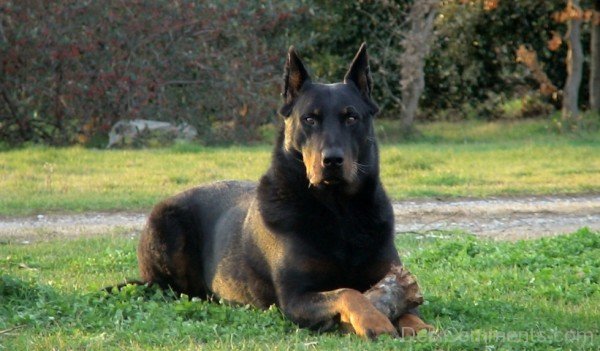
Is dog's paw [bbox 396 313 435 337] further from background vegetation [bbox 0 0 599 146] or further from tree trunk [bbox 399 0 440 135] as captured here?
tree trunk [bbox 399 0 440 135]

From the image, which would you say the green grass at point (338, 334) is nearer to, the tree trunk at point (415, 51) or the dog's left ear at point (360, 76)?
→ the dog's left ear at point (360, 76)

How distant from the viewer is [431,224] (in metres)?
12.3

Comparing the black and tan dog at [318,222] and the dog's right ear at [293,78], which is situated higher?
the dog's right ear at [293,78]

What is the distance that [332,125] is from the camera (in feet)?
22.4

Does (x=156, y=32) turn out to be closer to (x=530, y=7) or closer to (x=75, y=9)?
(x=75, y=9)

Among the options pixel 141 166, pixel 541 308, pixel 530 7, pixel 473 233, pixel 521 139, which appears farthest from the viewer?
pixel 530 7

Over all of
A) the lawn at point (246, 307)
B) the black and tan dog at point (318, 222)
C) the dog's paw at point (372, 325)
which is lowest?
the lawn at point (246, 307)

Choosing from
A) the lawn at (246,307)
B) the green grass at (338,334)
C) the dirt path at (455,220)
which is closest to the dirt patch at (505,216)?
the dirt path at (455,220)

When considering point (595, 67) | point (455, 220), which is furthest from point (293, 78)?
point (595, 67)

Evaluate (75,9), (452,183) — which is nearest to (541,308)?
(452,183)

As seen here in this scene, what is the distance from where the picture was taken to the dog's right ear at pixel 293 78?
7254 mm

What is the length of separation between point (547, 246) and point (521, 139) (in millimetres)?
13341

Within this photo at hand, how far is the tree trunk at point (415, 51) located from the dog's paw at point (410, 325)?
16.4 metres

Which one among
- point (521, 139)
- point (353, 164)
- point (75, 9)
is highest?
point (75, 9)
